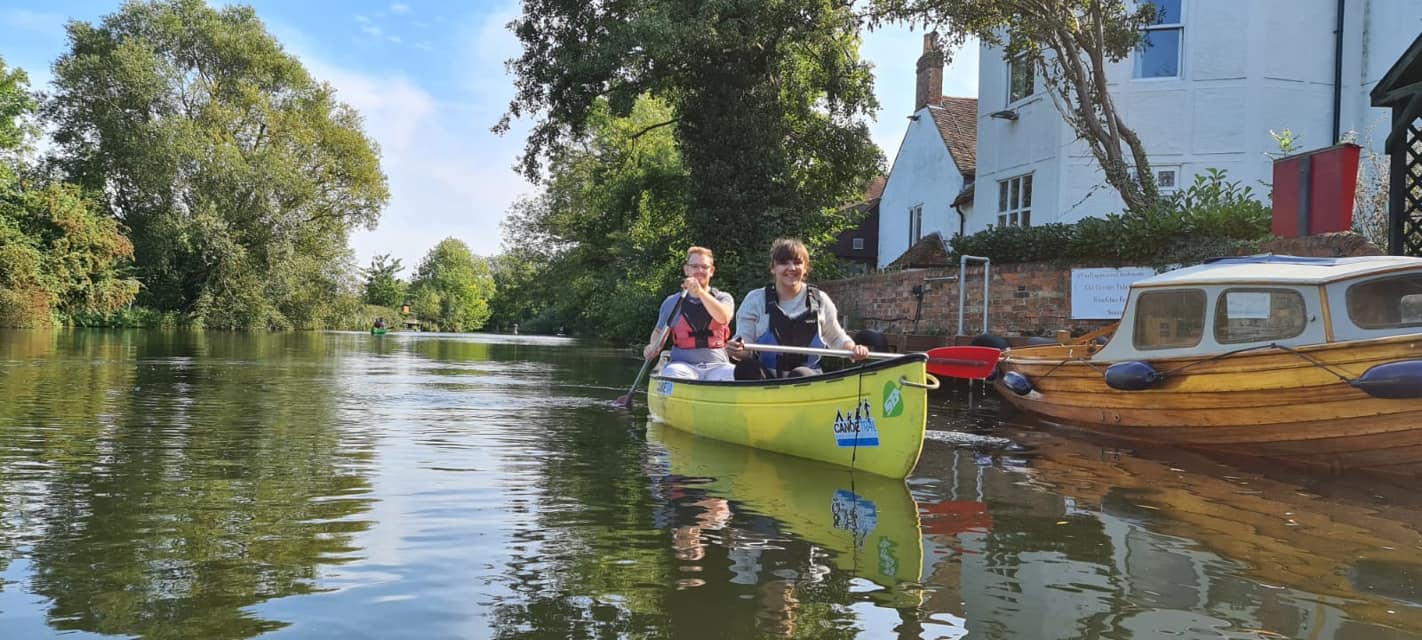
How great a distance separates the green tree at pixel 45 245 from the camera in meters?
35.4

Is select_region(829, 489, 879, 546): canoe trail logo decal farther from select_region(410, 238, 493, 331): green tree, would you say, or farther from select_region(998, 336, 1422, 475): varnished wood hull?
select_region(410, 238, 493, 331): green tree

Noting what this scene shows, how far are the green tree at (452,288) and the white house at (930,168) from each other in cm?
7215

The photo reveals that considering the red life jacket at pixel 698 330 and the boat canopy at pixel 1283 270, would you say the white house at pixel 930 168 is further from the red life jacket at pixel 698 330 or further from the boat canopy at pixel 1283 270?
the red life jacket at pixel 698 330

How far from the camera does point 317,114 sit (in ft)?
154

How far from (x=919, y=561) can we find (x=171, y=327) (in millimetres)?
45317

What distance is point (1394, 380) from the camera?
704cm

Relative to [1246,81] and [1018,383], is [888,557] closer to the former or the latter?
[1018,383]

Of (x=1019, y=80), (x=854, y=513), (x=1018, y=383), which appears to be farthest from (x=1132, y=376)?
(x=1019, y=80)

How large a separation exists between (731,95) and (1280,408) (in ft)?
54.3

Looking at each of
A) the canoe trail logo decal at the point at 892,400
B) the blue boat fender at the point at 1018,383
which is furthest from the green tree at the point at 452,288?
the canoe trail logo decal at the point at 892,400

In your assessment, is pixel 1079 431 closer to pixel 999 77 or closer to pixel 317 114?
pixel 999 77

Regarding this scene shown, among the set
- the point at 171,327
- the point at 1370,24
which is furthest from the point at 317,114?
the point at 1370,24

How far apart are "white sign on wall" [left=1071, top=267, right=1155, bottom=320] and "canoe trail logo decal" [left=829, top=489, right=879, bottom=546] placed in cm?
857

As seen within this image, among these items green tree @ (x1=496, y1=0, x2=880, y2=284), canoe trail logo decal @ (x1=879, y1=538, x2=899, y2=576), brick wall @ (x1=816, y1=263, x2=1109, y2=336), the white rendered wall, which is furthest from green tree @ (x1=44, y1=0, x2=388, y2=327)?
canoe trail logo decal @ (x1=879, y1=538, x2=899, y2=576)
